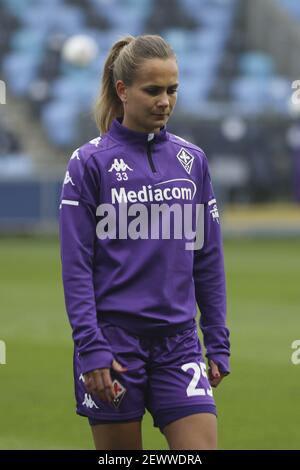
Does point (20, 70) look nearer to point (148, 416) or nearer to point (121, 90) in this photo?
point (148, 416)

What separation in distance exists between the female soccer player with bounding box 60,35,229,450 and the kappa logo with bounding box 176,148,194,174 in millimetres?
55

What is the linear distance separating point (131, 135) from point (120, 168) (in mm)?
140

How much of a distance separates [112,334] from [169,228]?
419 millimetres

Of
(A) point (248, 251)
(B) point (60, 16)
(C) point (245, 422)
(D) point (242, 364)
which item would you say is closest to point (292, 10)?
(B) point (60, 16)

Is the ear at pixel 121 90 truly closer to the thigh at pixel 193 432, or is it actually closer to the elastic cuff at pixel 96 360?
the elastic cuff at pixel 96 360

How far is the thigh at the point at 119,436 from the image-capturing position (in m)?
3.95

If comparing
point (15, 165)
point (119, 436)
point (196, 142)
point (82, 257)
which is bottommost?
point (119, 436)

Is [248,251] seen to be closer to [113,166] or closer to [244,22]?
[244,22]

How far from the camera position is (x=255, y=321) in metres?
11.3

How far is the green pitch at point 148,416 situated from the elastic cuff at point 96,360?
7.95 feet

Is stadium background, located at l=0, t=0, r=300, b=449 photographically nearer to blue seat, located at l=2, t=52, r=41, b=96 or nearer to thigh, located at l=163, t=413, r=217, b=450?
blue seat, located at l=2, t=52, r=41, b=96

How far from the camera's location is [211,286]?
4.20 m

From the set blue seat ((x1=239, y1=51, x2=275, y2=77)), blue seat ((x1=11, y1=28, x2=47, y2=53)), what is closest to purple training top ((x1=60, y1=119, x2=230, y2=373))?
blue seat ((x1=11, y1=28, x2=47, y2=53))

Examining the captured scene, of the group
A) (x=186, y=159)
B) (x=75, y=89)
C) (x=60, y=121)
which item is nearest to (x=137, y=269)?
(x=186, y=159)
